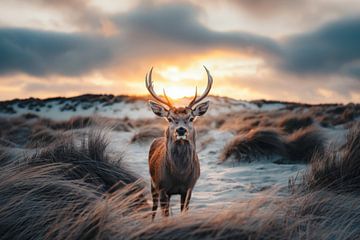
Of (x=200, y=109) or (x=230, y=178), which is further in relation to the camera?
(x=230, y=178)

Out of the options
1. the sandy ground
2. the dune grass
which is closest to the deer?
the sandy ground

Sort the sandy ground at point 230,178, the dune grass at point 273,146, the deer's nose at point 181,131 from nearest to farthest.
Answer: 1. the deer's nose at point 181,131
2. the sandy ground at point 230,178
3. the dune grass at point 273,146

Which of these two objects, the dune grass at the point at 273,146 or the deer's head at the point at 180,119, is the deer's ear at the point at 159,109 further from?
the dune grass at the point at 273,146

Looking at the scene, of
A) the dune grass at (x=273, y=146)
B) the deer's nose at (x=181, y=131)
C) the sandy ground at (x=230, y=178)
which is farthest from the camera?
the dune grass at (x=273, y=146)

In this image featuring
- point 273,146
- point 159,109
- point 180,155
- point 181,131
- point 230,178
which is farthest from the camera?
point 273,146

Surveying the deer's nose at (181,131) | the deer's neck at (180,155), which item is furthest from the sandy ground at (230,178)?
the deer's nose at (181,131)

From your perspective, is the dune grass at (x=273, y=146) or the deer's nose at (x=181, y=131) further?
the dune grass at (x=273, y=146)

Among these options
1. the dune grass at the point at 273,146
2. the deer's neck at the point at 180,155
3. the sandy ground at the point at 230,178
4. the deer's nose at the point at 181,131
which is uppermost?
the deer's nose at the point at 181,131

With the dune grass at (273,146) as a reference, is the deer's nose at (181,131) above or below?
above

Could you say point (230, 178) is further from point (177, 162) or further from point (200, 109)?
point (177, 162)

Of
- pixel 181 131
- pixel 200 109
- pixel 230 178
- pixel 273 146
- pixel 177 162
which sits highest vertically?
pixel 200 109

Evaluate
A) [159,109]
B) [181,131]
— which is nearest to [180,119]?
[181,131]

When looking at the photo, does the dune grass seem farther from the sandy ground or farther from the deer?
the deer

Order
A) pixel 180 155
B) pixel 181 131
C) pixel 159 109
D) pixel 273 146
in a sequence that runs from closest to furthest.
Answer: pixel 181 131 < pixel 180 155 < pixel 159 109 < pixel 273 146
